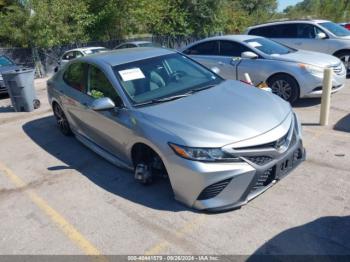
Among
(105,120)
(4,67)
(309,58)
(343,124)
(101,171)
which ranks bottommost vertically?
(343,124)

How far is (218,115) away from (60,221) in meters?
2.07

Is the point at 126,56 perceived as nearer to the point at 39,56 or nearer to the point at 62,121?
the point at 62,121

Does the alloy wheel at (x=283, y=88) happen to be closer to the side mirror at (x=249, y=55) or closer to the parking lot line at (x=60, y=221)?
the side mirror at (x=249, y=55)

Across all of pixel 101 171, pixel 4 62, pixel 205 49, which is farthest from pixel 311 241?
pixel 4 62

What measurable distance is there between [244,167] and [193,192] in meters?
0.56

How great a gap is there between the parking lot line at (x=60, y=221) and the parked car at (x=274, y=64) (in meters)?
4.83

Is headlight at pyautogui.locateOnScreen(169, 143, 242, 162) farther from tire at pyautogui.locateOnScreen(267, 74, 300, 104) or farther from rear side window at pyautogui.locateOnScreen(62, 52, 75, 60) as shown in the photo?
rear side window at pyautogui.locateOnScreen(62, 52, 75, 60)

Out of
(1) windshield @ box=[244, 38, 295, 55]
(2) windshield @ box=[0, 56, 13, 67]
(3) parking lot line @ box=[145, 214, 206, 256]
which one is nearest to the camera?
(3) parking lot line @ box=[145, 214, 206, 256]

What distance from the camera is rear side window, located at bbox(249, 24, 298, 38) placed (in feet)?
34.2

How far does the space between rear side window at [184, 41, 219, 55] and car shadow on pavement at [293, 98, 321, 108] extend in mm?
2142

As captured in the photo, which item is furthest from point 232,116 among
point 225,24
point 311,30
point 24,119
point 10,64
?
point 225,24

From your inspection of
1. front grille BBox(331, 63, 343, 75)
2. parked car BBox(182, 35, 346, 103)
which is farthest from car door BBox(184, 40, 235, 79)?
front grille BBox(331, 63, 343, 75)

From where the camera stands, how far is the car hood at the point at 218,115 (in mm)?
3295

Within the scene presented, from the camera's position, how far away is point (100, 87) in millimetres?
4594
